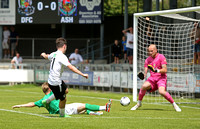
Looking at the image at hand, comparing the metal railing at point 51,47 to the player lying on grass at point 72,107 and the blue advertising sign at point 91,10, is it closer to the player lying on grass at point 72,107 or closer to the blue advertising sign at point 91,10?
the blue advertising sign at point 91,10

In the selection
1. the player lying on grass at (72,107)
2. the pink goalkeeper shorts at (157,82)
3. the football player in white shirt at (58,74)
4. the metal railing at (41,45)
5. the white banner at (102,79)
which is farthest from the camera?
the metal railing at (41,45)

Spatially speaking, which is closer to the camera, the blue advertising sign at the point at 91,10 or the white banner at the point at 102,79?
the white banner at the point at 102,79

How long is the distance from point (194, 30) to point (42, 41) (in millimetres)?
14069

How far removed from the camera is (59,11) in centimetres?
3092

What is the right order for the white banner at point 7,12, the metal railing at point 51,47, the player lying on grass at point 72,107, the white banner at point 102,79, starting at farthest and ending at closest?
1. the white banner at point 7,12
2. the metal railing at point 51,47
3. the white banner at point 102,79
4. the player lying on grass at point 72,107

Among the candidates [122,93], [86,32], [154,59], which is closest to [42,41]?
[86,32]

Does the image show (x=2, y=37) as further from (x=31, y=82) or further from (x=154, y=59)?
(x=154, y=59)

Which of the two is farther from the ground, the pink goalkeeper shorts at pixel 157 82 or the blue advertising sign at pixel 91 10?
the blue advertising sign at pixel 91 10

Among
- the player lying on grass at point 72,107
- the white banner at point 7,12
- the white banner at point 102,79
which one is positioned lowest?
the white banner at point 102,79

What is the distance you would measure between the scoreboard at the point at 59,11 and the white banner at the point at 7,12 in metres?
0.40

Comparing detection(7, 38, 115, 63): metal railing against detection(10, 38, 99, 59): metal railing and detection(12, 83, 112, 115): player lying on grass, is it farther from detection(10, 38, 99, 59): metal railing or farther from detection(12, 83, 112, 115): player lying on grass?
detection(12, 83, 112, 115): player lying on grass

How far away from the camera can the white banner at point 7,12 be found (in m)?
31.9

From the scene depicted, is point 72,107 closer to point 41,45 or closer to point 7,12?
point 41,45

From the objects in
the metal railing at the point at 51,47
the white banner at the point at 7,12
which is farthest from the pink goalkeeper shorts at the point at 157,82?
the white banner at the point at 7,12
